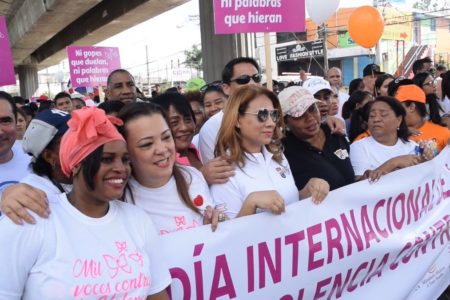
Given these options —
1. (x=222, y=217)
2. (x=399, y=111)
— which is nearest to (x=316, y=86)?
(x=399, y=111)

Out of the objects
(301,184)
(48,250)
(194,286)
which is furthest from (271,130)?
(48,250)

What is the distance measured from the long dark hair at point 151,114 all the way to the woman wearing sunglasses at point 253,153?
257 mm

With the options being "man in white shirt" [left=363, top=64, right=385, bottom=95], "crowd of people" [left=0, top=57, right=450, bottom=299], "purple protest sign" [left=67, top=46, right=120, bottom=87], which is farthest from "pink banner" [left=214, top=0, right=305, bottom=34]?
"purple protest sign" [left=67, top=46, right=120, bottom=87]

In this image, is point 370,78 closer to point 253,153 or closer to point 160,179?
point 253,153

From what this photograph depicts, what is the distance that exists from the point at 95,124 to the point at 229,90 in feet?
7.53

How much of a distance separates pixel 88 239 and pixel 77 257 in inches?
2.8

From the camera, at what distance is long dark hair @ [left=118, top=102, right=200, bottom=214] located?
195 centimetres

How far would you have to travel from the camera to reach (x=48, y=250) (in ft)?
4.90

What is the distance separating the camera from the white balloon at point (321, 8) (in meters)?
9.12

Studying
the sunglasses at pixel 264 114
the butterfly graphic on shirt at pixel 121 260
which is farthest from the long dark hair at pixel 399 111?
the butterfly graphic on shirt at pixel 121 260

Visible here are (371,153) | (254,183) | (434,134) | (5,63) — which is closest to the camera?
(254,183)

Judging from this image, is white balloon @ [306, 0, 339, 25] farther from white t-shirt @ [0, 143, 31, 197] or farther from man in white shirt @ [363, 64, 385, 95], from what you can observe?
white t-shirt @ [0, 143, 31, 197]

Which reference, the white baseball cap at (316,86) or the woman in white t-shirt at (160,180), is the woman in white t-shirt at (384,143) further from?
the woman in white t-shirt at (160,180)

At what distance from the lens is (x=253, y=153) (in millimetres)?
2473
